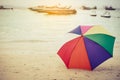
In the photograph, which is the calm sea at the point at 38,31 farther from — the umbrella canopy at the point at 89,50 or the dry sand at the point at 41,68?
the umbrella canopy at the point at 89,50

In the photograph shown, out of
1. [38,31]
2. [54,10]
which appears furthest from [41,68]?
[54,10]

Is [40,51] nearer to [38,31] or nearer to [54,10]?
[38,31]

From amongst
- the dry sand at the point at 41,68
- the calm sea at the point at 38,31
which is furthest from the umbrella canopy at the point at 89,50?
the calm sea at the point at 38,31

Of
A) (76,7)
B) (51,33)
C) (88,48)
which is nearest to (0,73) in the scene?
(88,48)

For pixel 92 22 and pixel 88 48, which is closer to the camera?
pixel 88 48

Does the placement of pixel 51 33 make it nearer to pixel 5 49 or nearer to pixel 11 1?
pixel 5 49

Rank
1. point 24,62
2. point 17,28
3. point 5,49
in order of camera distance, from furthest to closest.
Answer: point 17,28 → point 5,49 → point 24,62

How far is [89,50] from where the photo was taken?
8.40ft

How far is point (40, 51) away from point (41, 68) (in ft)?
1.89

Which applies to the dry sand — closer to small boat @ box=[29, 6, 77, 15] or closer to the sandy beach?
the sandy beach

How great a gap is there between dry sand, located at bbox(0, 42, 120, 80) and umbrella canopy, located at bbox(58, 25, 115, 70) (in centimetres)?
14

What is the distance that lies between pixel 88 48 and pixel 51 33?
6.13ft

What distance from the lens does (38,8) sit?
6.04 meters

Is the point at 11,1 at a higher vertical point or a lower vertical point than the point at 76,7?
higher
